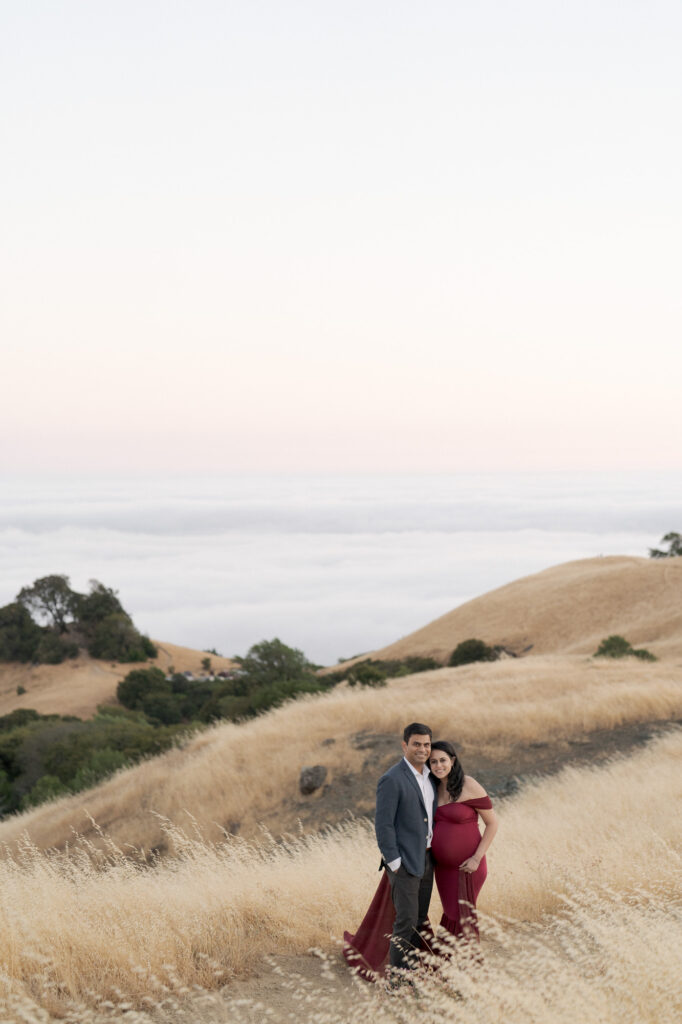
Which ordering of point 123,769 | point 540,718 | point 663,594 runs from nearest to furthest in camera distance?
1. point 540,718
2. point 123,769
3. point 663,594

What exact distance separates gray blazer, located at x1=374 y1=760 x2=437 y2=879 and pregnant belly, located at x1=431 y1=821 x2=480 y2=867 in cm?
12

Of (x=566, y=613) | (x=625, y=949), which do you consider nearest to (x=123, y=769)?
(x=625, y=949)

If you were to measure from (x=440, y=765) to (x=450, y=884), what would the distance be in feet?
2.73

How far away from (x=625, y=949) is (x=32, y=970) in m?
3.87

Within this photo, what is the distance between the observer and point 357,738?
64.6 feet

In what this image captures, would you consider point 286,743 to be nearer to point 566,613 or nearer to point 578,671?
point 578,671

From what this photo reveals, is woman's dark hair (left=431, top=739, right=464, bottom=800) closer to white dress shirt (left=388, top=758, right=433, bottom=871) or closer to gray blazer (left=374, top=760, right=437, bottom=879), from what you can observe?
white dress shirt (left=388, top=758, right=433, bottom=871)

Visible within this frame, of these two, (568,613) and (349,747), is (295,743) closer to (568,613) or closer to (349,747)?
(349,747)

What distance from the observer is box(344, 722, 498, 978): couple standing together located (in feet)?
18.2

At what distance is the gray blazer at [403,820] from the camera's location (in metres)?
5.53

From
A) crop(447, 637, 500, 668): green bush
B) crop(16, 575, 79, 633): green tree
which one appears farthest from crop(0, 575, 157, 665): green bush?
crop(447, 637, 500, 668): green bush

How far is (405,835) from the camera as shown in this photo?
557 centimetres

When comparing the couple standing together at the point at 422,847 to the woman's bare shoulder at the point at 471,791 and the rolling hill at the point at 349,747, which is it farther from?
the rolling hill at the point at 349,747

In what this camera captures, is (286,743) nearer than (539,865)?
No
